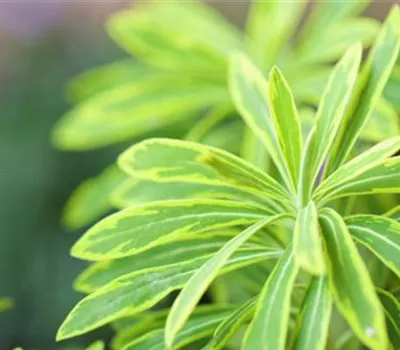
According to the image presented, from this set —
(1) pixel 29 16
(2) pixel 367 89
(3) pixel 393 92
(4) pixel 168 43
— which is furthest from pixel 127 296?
(1) pixel 29 16

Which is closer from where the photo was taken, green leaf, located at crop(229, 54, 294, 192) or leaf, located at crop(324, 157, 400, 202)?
leaf, located at crop(324, 157, 400, 202)

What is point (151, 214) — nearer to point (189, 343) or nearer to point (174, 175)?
point (174, 175)

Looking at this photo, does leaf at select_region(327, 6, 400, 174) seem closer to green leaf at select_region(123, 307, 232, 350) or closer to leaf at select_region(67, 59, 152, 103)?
green leaf at select_region(123, 307, 232, 350)

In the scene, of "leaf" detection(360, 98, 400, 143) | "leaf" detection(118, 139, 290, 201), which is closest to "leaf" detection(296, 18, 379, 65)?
"leaf" detection(360, 98, 400, 143)

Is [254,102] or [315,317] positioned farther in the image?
[254,102]

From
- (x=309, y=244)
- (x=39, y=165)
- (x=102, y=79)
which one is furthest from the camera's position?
(x=39, y=165)

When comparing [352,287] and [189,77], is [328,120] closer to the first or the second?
[352,287]

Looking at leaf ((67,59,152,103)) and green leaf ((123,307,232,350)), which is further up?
leaf ((67,59,152,103))

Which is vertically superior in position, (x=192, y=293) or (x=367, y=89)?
(x=367, y=89)
